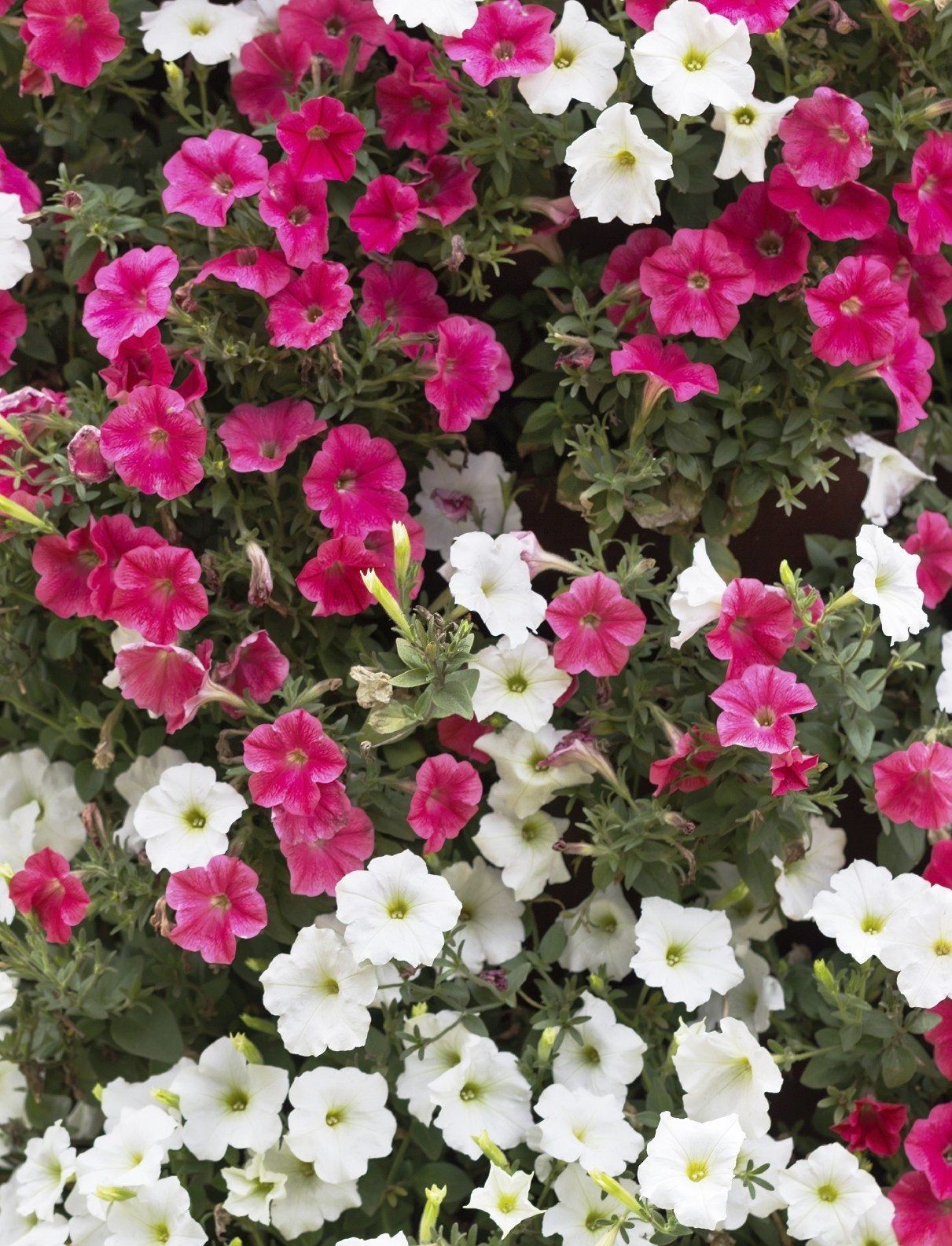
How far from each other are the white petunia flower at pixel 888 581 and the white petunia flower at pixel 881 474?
0.56 ft

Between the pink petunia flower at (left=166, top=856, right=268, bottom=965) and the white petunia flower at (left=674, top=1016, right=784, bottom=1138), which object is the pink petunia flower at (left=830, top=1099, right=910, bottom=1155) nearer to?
the white petunia flower at (left=674, top=1016, right=784, bottom=1138)

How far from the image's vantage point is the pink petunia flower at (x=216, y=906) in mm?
1239

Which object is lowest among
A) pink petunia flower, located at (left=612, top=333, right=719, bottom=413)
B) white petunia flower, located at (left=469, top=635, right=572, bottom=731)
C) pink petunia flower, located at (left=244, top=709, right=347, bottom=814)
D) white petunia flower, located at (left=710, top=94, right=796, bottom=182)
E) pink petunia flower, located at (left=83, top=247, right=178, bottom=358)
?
pink petunia flower, located at (left=244, top=709, right=347, bottom=814)

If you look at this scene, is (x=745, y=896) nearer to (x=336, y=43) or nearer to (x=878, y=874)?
(x=878, y=874)

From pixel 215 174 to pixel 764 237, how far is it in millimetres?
604

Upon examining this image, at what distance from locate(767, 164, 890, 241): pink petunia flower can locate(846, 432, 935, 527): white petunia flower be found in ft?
0.77

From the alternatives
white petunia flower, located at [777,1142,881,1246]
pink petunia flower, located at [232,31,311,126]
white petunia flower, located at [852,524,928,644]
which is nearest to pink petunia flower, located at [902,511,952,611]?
white petunia flower, located at [852,524,928,644]

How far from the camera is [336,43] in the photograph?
4.62 feet

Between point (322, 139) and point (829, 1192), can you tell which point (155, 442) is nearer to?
point (322, 139)

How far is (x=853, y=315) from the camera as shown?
52.6 inches

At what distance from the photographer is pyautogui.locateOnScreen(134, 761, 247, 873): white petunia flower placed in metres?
1.26

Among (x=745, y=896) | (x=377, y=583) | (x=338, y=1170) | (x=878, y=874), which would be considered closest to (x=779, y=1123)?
(x=745, y=896)

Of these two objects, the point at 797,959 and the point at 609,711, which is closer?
the point at 609,711

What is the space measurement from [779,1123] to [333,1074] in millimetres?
582
